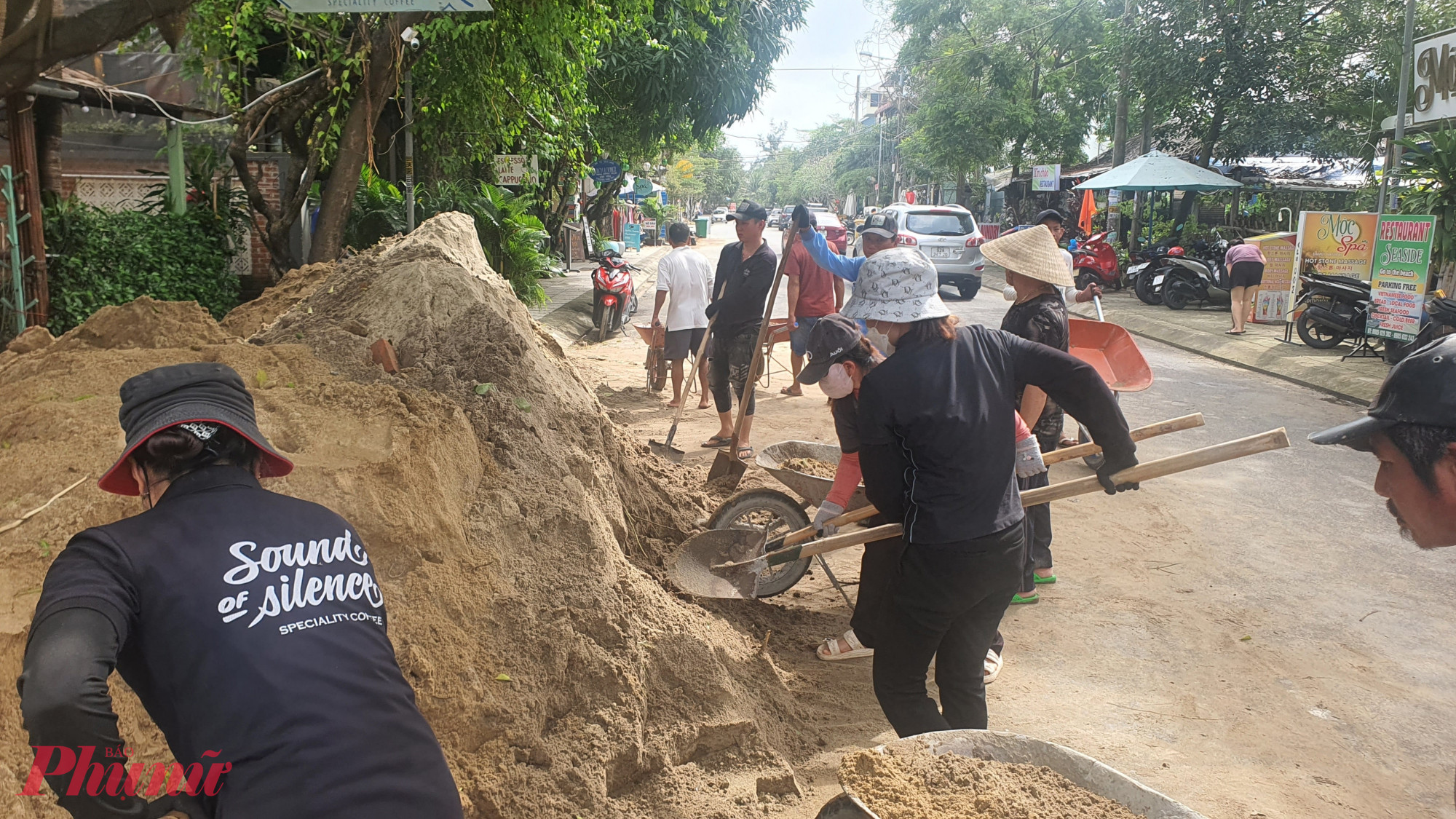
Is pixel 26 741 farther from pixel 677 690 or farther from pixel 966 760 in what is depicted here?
pixel 966 760

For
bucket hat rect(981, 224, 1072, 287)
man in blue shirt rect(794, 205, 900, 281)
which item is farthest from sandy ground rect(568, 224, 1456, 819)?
bucket hat rect(981, 224, 1072, 287)

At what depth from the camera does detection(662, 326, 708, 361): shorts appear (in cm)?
913

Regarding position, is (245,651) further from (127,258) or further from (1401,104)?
(1401,104)

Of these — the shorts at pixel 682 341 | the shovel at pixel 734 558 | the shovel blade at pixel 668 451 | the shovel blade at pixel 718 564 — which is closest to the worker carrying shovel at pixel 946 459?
the shovel at pixel 734 558

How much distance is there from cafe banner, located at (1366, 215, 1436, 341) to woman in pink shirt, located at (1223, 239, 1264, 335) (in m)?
2.21

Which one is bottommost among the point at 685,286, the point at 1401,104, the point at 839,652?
the point at 839,652

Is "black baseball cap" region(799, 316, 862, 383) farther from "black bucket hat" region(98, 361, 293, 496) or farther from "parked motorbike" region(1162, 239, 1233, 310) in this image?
"parked motorbike" region(1162, 239, 1233, 310)

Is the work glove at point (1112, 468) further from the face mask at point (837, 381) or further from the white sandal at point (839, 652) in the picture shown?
the white sandal at point (839, 652)

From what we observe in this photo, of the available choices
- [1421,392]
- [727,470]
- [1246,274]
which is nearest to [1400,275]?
[1246,274]

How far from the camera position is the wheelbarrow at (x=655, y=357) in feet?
32.8

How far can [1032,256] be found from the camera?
16.4 ft

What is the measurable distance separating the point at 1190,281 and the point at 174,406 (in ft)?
60.3

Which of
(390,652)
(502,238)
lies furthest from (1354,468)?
(502,238)

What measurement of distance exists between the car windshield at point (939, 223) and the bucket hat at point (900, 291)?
16482 millimetres
